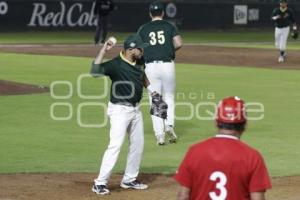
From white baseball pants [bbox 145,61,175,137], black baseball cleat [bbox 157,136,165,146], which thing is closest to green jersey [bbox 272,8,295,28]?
white baseball pants [bbox 145,61,175,137]

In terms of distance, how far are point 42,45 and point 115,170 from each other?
2754cm

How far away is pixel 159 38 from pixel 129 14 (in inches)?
1461

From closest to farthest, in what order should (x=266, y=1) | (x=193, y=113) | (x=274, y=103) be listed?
1. (x=193, y=113)
2. (x=274, y=103)
3. (x=266, y=1)

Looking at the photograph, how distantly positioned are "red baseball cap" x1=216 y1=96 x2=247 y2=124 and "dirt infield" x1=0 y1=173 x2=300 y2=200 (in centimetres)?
427

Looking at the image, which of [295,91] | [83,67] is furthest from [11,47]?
[295,91]

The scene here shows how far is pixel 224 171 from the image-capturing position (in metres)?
5.37

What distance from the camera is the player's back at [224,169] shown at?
5359mm

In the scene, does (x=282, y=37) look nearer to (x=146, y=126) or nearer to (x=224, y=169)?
(x=146, y=126)

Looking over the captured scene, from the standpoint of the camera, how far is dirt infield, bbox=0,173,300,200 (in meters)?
9.68

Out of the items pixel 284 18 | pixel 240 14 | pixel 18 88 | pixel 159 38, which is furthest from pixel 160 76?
pixel 240 14

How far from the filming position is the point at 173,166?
38.4 feet

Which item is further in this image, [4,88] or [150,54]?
[4,88]

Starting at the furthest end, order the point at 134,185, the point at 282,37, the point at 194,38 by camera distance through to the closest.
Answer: the point at 194,38 → the point at 282,37 → the point at 134,185

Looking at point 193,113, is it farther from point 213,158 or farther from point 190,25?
point 190,25
